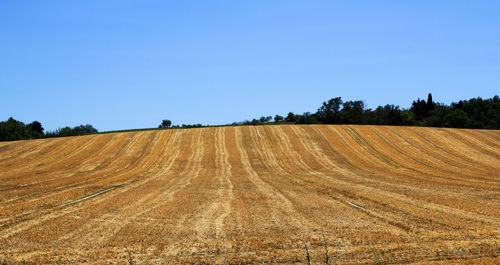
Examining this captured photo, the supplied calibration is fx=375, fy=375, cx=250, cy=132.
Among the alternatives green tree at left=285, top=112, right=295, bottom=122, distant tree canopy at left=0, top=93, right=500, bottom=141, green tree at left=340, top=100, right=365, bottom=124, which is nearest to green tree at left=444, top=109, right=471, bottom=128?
distant tree canopy at left=0, top=93, right=500, bottom=141

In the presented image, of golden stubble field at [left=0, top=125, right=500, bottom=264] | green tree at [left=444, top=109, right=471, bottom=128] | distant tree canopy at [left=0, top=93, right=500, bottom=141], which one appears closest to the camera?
golden stubble field at [left=0, top=125, right=500, bottom=264]

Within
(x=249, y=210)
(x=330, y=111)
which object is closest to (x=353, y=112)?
(x=330, y=111)

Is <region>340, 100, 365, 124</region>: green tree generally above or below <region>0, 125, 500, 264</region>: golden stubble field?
above

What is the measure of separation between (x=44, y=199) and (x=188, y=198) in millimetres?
5554

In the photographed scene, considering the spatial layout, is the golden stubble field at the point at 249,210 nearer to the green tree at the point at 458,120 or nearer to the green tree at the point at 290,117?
the green tree at the point at 458,120

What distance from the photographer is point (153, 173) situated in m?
25.8

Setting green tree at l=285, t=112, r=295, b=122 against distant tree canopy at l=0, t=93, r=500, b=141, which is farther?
green tree at l=285, t=112, r=295, b=122

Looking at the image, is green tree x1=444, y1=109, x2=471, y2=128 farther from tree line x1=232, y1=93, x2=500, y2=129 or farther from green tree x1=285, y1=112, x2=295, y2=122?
green tree x1=285, y1=112, x2=295, y2=122

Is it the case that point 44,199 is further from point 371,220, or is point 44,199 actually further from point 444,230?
point 444,230

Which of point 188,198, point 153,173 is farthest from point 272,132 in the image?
A: point 188,198

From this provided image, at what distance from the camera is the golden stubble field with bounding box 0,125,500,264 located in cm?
775


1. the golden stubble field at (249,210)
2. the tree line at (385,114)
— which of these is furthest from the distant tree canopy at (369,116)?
the golden stubble field at (249,210)

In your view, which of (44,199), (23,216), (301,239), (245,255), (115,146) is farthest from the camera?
(115,146)

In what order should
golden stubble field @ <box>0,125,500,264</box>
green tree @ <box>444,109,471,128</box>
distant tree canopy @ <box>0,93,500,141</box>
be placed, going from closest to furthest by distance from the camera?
golden stubble field @ <box>0,125,500,264</box> → green tree @ <box>444,109,471,128</box> → distant tree canopy @ <box>0,93,500,141</box>
